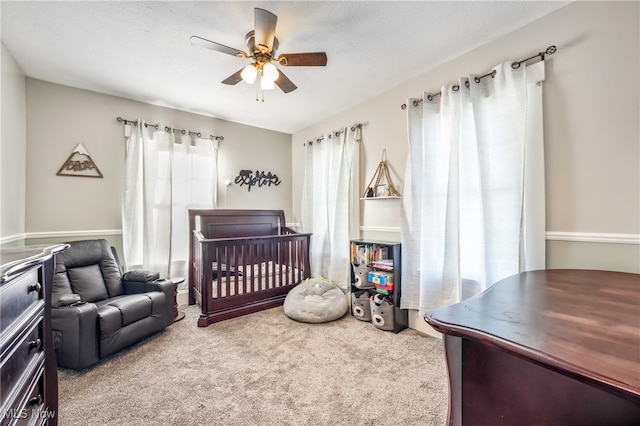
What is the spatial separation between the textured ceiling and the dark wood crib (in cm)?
162

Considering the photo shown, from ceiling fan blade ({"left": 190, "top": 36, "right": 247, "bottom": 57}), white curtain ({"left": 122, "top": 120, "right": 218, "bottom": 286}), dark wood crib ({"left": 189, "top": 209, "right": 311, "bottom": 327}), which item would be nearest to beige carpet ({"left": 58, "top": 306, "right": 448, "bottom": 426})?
dark wood crib ({"left": 189, "top": 209, "right": 311, "bottom": 327})

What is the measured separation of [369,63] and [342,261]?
7.23 ft

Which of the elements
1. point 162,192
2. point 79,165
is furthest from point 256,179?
point 79,165

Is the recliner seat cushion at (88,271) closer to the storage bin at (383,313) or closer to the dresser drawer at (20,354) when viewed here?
the dresser drawer at (20,354)

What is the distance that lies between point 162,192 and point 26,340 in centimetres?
264

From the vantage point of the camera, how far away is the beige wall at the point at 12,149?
2.11 metres

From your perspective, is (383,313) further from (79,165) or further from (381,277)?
(79,165)

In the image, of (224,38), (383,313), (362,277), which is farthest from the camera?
(362,277)

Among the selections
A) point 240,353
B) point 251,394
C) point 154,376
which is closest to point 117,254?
point 154,376

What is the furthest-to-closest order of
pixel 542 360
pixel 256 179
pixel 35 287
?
1. pixel 256 179
2. pixel 35 287
3. pixel 542 360

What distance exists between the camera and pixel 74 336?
190cm

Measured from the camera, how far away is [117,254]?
3.10 meters

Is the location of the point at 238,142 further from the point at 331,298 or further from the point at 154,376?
the point at 154,376

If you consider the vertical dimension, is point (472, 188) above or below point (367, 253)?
above
